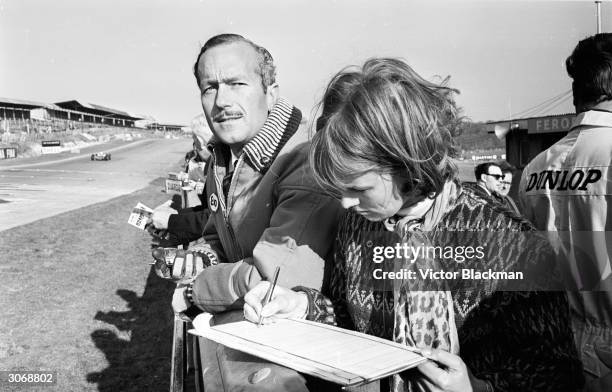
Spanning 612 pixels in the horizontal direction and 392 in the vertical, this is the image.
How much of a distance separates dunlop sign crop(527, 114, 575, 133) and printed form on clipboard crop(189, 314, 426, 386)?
12.2 metres

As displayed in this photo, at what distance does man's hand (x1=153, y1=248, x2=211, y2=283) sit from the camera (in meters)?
2.39

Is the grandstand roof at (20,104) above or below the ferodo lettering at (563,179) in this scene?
above

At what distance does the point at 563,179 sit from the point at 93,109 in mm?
94860

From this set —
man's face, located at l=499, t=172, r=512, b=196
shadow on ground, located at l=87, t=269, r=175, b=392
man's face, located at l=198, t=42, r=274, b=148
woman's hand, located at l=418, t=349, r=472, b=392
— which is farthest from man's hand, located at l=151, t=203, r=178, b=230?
man's face, located at l=499, t=172, r=512, b=196

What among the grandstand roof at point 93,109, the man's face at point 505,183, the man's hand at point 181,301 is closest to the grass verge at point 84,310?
the man's hand at point 181,301

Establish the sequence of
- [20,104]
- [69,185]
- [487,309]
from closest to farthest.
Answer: [487,309] → [69,185] → [20,104]

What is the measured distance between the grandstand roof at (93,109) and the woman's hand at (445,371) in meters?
88.8

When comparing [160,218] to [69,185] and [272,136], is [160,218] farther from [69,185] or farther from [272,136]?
[69,185]

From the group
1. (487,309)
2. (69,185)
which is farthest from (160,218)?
(69,185)

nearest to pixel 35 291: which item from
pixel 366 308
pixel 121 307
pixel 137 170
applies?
pixel 121 307

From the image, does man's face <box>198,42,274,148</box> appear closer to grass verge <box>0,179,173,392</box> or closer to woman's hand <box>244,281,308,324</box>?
woman's hand <box>244,281,308,324</box>

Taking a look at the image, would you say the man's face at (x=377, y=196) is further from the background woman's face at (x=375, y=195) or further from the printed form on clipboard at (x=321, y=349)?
the printed form on clipboard at (x=321, y=349)

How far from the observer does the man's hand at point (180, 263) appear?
2.39 m

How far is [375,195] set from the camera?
1.47 meters
